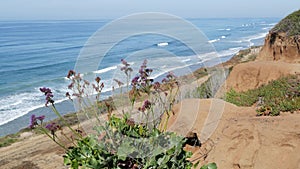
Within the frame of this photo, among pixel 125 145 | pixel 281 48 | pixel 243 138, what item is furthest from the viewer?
pixel 281 48

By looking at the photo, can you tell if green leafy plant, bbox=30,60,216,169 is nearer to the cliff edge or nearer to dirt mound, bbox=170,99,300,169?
dirt mound, bbox=170,99,300,169

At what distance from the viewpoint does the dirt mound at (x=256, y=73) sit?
43.4ft

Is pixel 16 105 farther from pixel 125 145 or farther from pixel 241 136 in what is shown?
pixel 125 145

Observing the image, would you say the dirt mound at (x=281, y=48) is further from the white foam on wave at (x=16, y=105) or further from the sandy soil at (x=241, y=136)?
the white foam on wave at (x=16, y=105)

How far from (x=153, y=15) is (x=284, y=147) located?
3.63m

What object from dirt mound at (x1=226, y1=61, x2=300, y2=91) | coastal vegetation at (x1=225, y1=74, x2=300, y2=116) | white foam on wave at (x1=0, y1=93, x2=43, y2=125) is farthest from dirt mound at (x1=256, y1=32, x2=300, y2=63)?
white foam on wave at (x1=0, y1=93, x2=43, y2=125)

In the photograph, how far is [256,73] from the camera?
14.5 m

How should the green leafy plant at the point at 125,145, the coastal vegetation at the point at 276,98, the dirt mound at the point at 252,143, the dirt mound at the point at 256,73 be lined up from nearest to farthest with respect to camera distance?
the green leafy plant at the point at 125,145 → the dirt mound at the point at 252,143 → the coastal vegetation at the point at 276,98 → the dirt mound at the point at 256,73

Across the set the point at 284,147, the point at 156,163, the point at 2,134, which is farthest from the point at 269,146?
the point at 2,134

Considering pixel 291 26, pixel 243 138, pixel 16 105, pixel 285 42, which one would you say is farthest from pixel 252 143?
pixel 16 105

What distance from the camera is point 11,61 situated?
145ft

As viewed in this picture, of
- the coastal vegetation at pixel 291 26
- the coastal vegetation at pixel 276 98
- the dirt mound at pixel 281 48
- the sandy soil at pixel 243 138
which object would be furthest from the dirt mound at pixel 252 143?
the coastal vegetation at pixel 291 26

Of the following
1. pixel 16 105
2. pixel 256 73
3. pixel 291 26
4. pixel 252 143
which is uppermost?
pixel 291 26

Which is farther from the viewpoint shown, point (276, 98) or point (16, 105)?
point (16, 105)
